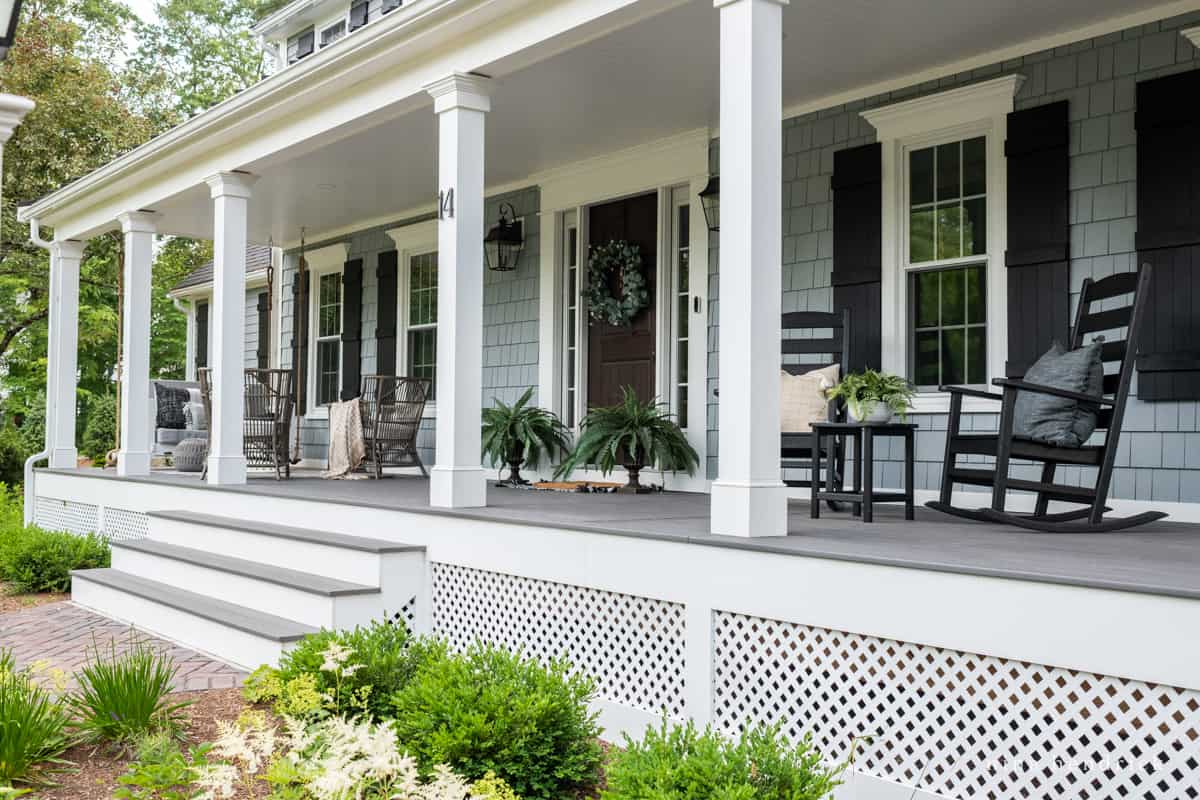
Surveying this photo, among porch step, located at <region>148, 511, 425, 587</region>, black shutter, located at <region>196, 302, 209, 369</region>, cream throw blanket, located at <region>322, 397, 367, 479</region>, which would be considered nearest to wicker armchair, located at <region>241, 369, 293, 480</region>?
cream throw blanket, located at <region>322, 397, 367, 479</region>

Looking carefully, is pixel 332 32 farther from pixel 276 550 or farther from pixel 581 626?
pixel 581 626

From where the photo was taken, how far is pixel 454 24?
203 inches

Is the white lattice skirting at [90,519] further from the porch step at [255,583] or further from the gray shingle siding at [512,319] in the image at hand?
the gray shingle siding at [512,319]

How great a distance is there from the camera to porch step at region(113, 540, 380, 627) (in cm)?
489

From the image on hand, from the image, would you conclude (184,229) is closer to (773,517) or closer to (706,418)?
(706,418)

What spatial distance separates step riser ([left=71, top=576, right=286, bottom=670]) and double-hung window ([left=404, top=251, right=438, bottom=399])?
138 inches

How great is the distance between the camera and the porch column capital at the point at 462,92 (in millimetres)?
5285

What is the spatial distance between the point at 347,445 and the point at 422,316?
65.1 inches

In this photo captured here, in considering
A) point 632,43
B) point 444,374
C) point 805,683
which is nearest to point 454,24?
point 632,43

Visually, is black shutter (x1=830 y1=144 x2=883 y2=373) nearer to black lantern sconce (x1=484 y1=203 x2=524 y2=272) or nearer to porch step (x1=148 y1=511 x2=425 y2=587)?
porch step (x1=148 y1=511 x2=425 y2=587)

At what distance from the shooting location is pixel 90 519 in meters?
8.88

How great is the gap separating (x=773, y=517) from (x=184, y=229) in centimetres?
781

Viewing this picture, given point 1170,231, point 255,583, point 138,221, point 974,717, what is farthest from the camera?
point 138,221

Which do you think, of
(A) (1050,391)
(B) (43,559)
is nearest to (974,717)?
(A) (1050,391)
